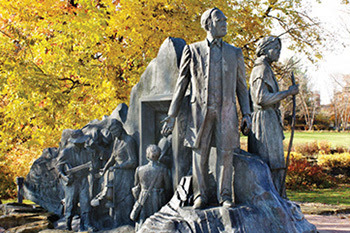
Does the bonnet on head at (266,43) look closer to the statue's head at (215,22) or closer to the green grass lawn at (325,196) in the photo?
the statue's head at (215,22)

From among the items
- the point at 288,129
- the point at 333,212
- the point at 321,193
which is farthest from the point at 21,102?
the point at 288,129

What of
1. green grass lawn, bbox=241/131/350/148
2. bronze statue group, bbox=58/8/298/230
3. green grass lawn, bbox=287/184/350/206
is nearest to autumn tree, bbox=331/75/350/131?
green grass lawn, bbox=241/131/350/148

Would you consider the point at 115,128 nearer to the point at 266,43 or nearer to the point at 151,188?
the point at 151,188

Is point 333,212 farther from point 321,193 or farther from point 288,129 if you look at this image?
point 288,129

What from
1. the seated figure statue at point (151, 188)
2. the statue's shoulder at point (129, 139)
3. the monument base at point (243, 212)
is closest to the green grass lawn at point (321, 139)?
the statue's shoulder at point (129, 139)

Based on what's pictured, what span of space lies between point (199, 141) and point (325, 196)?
8592 millimetres

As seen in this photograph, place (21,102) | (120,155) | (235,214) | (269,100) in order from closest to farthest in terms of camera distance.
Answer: (235,214) → (269,100) → (120,155) → (21,102)

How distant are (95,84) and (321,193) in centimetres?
810

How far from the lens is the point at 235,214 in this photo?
201 inches

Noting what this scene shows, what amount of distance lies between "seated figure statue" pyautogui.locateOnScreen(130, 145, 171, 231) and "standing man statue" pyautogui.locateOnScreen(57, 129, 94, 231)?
1.22 metres

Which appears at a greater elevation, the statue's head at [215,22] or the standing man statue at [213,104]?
the statue's head at [215,22]

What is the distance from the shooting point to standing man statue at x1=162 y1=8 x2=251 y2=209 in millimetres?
5277

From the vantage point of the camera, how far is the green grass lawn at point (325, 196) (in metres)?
11.6

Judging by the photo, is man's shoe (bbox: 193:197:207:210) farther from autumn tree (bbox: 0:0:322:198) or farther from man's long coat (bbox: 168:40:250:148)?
autumn tree (bbox: 0:0:322:198)
